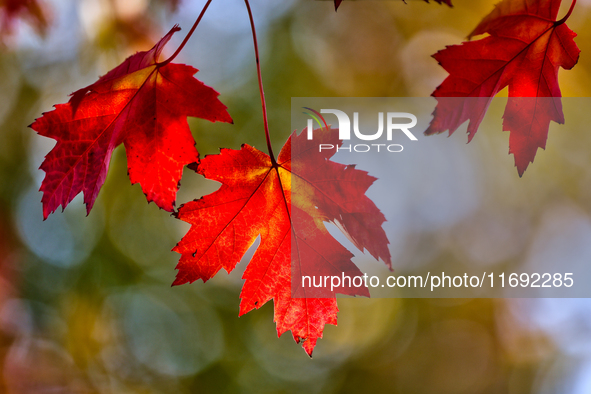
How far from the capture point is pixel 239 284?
5113 millimetres

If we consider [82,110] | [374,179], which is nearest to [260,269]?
[374,179]

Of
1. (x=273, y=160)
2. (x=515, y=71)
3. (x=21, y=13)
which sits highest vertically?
(x=21, y=13)

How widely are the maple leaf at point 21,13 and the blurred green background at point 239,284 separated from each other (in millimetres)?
3276

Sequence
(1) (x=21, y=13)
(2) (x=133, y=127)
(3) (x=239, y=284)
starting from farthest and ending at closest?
1. (3) (x=239, y=284)
2. (1) (x=21, y=13)
3. (2) (x=133, y=127)

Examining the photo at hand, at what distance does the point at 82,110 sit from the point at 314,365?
6.30 metres

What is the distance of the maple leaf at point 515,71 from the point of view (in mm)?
587

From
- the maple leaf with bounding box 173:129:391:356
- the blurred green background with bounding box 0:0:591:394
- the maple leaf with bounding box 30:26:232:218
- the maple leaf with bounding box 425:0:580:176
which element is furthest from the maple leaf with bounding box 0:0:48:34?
the blurred green background with bounding box 0:0:591:394

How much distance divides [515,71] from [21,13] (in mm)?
2394

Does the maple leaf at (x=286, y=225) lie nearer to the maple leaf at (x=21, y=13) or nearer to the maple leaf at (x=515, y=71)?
the maple leaf at (x=515, y=71)

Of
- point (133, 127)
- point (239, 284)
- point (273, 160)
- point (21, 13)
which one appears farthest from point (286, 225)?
point (239, 284)

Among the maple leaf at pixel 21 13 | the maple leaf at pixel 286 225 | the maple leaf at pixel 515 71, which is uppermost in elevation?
the maple leaf at pixel 21 13

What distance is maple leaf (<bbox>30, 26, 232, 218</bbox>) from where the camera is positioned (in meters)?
0.60

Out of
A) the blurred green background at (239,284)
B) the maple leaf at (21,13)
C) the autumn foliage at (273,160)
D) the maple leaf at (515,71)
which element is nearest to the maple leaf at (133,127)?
the autumn foliage at (273,160)

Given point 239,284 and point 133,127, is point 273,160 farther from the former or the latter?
point 239,284
